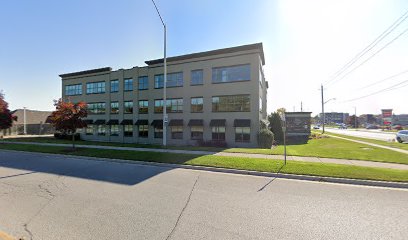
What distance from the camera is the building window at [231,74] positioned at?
66.8 ft

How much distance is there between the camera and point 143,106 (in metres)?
25.7

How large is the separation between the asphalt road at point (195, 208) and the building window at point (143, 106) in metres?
17.4

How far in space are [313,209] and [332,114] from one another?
178m

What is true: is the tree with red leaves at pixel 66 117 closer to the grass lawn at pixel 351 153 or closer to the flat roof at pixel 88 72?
the flat roof at pixel 88 72

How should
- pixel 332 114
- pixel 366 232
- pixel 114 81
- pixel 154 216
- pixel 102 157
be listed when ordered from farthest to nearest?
1. pixel 332 114
2. pixel 114 81
3. pixel 102 157
4. pixel 154 216
5. pixel 366 232

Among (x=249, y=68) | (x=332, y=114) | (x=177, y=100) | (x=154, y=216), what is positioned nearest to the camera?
(x=154, y=216)

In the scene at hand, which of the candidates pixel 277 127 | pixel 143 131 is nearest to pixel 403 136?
pixel 277 127

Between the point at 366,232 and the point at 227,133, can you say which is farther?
the point at 227,133

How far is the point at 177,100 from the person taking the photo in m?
23.5

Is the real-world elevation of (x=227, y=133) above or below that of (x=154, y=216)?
above

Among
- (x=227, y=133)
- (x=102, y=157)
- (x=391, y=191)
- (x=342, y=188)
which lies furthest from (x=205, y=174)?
(x=227, y=133)

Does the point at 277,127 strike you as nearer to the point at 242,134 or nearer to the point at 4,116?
the point at 242,134

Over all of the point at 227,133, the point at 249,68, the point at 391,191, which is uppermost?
the point at 249,68

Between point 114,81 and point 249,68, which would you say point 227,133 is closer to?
point 249,68
